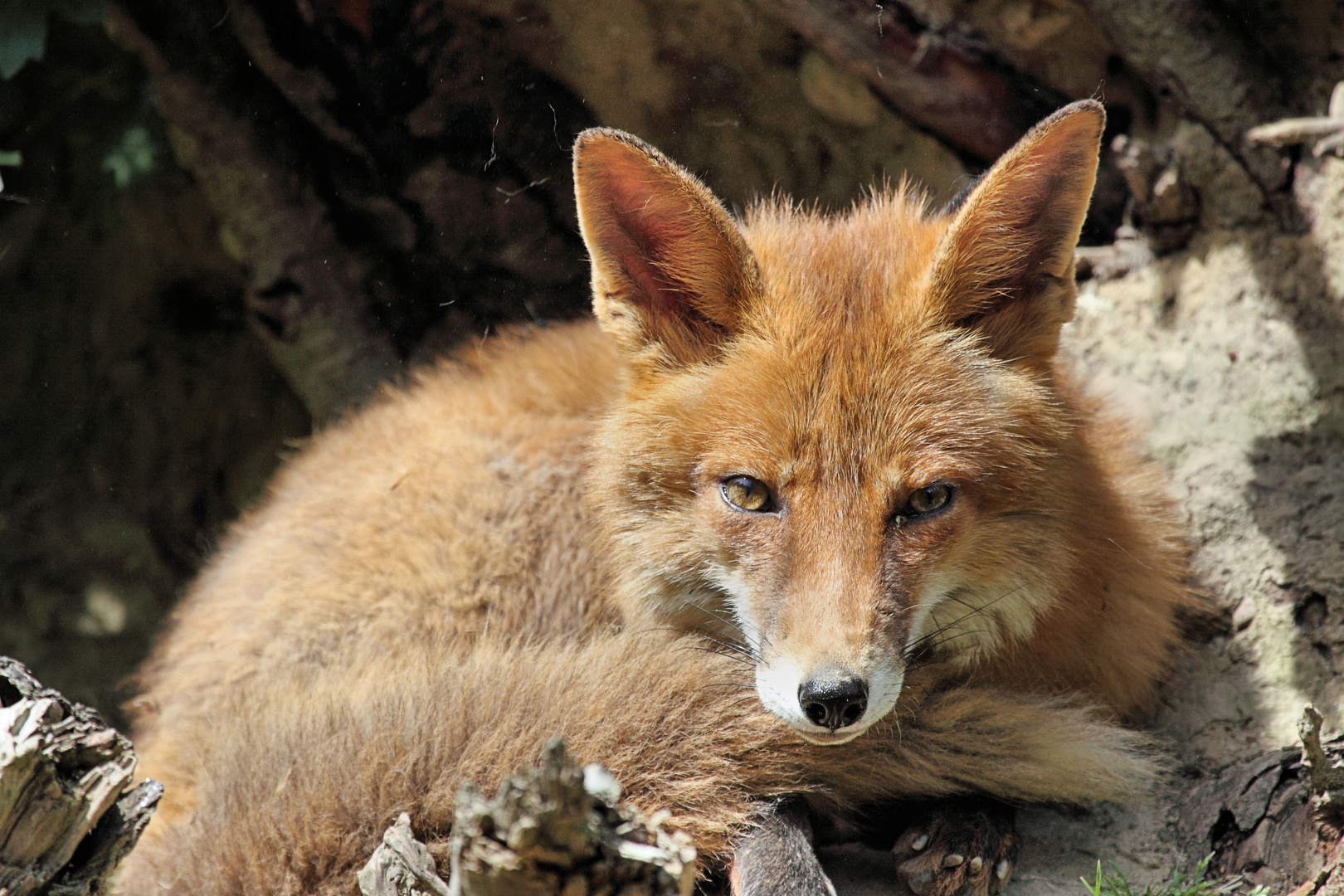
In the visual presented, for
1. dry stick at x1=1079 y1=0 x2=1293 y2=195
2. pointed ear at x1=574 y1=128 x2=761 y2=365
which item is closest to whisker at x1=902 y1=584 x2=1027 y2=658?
pointed ear at x1=574 y1=128 x2=761 y2=365

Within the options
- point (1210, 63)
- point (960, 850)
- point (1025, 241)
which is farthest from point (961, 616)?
point (1210, 63)

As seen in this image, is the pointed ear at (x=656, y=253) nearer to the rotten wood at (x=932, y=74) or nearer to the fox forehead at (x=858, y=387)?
the fox forehead at (x=858, y=387)

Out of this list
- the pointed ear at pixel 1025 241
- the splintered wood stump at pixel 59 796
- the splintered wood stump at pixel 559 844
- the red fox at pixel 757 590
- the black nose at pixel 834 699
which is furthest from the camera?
the pointed ear at pixel 1025 241

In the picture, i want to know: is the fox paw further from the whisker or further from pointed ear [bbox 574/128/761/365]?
pointed ear [bbox 574/128/761/365]

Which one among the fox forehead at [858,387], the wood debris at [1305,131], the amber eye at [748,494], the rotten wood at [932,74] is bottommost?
the amber eye at [748,494]

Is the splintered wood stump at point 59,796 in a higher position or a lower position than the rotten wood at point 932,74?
lower

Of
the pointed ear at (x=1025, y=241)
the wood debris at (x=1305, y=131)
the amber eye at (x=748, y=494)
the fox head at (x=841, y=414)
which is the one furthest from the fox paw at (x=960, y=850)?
the wood debris at (x=1305, y=131)

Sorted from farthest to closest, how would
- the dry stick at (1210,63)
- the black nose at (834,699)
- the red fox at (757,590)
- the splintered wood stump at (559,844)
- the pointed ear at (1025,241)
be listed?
1. the dry stick at (1210,63)
2. the pointed ear at (1025,241)
3. the red fox at (757,590)
4. the black nose at (834,699)
5. the splintered wood stump at (559,844)

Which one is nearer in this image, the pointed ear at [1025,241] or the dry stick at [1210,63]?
the pointed ear at [1025,241]

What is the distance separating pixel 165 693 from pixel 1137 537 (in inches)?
118

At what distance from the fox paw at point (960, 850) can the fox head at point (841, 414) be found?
0.39 meters

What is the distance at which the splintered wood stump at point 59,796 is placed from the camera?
195cm

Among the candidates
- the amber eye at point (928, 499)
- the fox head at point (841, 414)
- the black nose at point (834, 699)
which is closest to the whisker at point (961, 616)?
the fox head at point (841, 414)

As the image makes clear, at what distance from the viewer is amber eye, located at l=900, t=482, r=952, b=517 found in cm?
254
